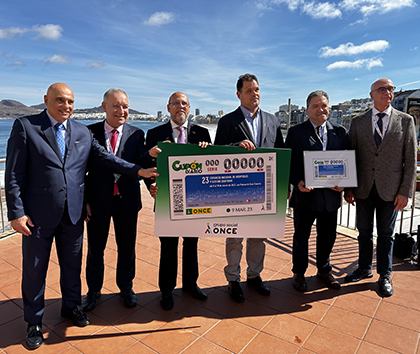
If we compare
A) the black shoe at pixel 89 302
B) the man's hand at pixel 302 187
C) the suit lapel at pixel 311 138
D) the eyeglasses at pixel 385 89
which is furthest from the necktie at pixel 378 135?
the black shoe at pixel 89 302

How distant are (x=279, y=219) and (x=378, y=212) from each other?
132 cm

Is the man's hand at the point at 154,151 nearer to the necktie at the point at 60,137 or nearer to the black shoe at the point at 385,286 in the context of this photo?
the necktie at the point at 60,137

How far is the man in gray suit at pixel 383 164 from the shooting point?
3133 millimetres

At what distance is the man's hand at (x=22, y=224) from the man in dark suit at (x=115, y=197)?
0.54 m

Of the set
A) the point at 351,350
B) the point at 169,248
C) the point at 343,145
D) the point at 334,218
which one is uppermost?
the point at 343,145

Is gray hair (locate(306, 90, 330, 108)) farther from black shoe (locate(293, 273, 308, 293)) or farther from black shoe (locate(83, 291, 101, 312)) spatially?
black shoe (locate(83, 291, 101, 312))

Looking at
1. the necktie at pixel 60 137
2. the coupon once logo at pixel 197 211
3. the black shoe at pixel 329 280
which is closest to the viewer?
the necktie at pixel 60 137

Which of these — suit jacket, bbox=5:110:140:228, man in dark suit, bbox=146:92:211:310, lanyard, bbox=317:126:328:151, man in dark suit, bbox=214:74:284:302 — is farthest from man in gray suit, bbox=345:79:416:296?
suit jacket, bbox=5:110:140:228

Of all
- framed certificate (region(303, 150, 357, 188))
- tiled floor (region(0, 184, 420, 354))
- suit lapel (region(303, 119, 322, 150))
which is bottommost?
tiled floor (region(0, 184, 420, 354))

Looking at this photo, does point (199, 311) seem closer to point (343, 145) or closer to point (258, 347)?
point (258, 347)

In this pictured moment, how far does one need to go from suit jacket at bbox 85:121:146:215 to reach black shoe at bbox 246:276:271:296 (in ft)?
5.06

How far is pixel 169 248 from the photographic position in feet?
9.75

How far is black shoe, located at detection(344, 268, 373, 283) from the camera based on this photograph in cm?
347

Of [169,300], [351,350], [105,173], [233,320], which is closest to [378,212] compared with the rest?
[351,350]
